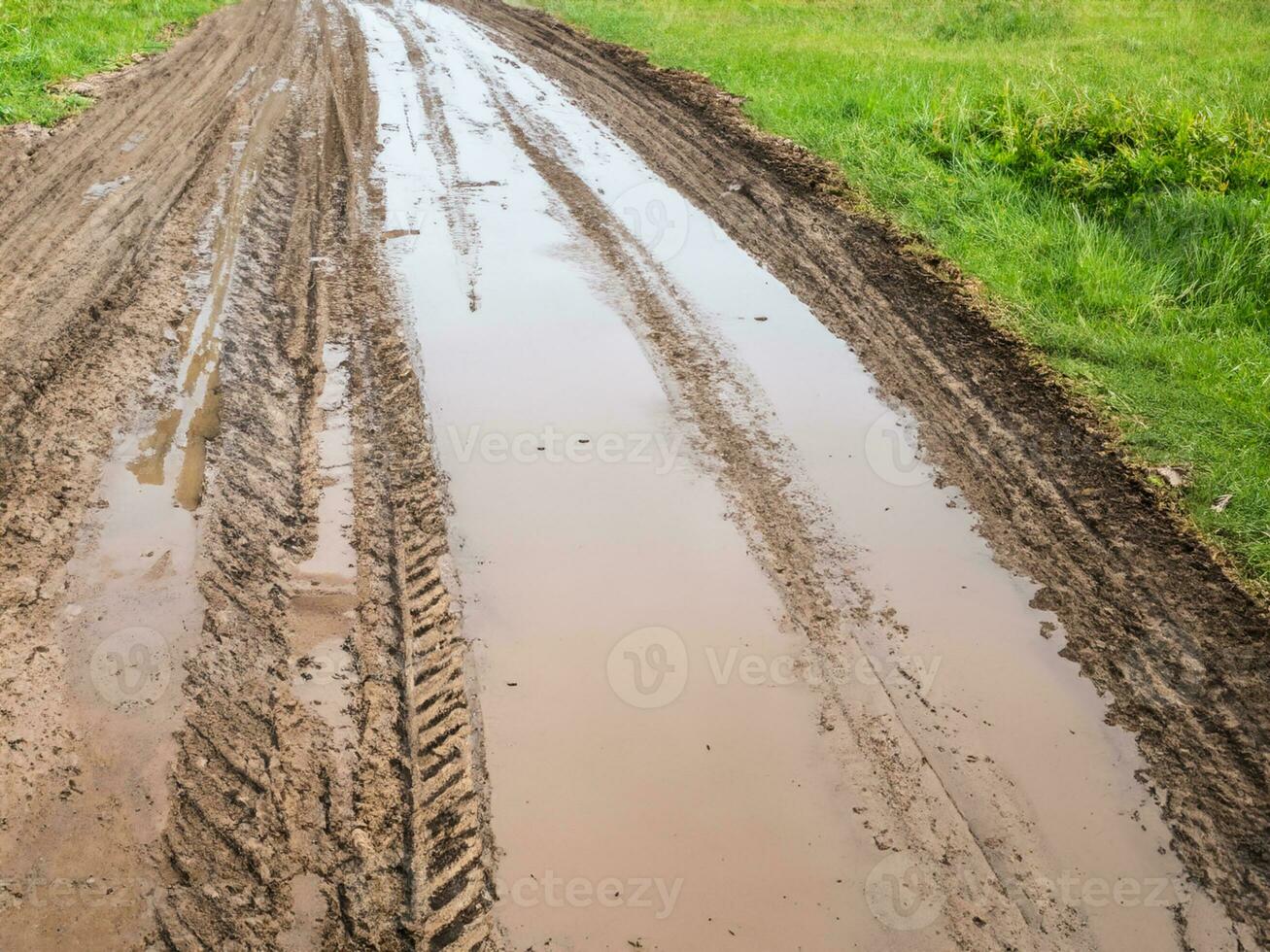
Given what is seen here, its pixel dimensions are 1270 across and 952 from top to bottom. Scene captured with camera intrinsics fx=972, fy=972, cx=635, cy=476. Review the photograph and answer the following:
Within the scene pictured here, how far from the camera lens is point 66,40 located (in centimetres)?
1425

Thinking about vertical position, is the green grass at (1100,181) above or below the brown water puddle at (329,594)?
above

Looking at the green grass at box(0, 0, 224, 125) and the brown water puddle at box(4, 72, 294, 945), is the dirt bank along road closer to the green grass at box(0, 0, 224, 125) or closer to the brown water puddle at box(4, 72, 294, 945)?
the brown water puddle at box(4, 72, 294, 945)

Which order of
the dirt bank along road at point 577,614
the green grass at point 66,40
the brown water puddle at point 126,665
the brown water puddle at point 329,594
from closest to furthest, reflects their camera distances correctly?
1. the brown water puddle at point 126,665
2. the dirt bank along road at point 577,614
3. the brown water puddle at point 329,594
4. the green grass at point 66,40

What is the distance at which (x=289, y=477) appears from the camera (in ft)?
18.4

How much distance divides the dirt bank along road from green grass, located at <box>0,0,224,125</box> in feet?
13.0

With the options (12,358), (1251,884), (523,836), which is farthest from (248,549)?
(1251,884)

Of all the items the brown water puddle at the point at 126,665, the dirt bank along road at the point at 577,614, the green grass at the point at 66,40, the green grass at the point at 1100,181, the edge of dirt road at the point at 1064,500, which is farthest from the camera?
the green grass at the point at 66,40

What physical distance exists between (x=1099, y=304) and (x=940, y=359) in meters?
→ 1.48

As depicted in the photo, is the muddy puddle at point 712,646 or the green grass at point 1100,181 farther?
the green grass at point 1100,181

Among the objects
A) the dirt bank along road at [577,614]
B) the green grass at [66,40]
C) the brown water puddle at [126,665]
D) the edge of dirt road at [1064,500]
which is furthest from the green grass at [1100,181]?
the green grass at [66,40]

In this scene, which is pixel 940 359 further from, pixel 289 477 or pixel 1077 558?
pixel 289 477

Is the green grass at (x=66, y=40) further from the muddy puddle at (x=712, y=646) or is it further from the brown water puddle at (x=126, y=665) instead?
the brown water puddle at (x=126, y=665)

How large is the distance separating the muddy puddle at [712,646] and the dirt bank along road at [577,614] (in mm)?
21

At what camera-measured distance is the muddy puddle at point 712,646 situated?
3578 mm
